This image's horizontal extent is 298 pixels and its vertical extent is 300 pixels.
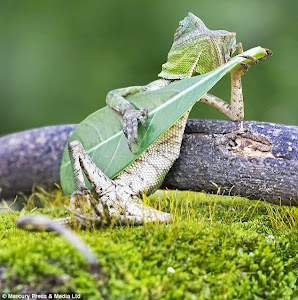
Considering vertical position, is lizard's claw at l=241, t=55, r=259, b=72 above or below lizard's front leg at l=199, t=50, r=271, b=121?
above

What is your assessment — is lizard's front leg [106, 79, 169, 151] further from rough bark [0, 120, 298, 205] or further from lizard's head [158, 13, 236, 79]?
rough bark [0, 120, 298, 205]

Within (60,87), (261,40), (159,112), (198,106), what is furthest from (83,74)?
(159,112)

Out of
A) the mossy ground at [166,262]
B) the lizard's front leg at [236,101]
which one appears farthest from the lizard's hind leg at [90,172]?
the lizard's front leg at [236,101]

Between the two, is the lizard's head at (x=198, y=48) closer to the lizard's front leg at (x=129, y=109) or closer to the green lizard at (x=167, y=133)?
the green lizard at (x=167, y=133)

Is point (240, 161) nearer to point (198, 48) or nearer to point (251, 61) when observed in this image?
point (251, 61)

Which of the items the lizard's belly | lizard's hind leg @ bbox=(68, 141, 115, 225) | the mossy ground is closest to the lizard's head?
the lizard's belly

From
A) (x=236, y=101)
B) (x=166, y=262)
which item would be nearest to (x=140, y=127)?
(x=236, y=101)

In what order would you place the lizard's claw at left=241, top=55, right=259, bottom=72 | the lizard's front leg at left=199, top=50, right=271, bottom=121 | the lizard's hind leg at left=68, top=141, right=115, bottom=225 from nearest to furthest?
the lizard's hind leg at left=68, top=141, right=115, bottom=225, the lizard's claw at left=241, top=55, right=259, bottom=72, the lizard's front leg at left=199, top=50, right=271, bottom=121
